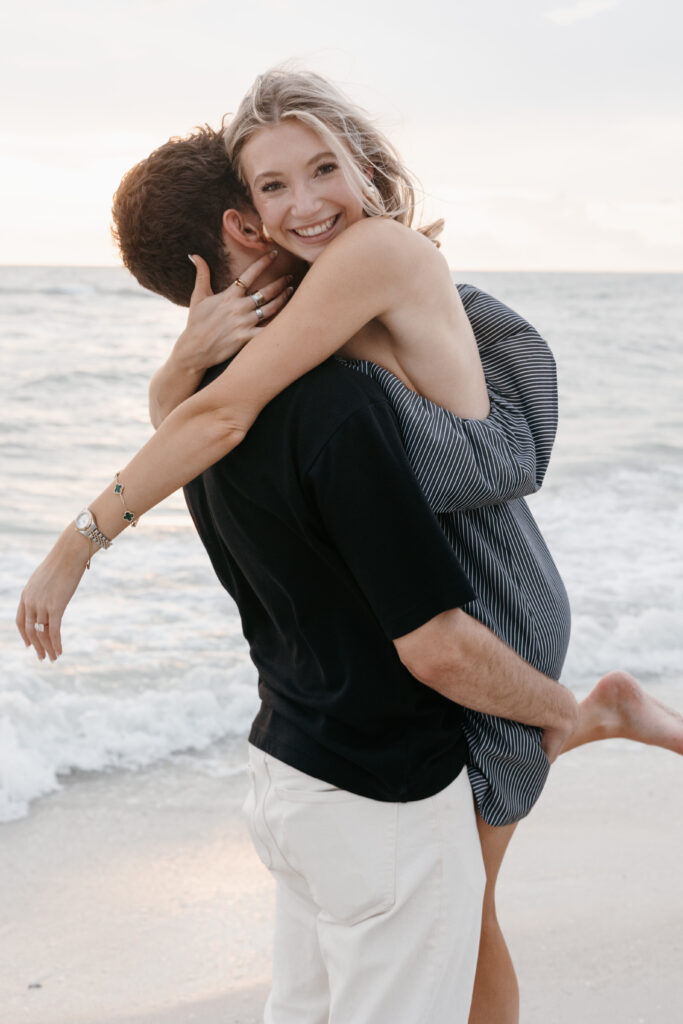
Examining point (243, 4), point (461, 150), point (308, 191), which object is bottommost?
point (461, 150)

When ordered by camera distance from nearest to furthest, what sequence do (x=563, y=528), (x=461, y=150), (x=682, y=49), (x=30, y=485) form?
(x=563, y=528)
(x=30, y=485)
(x=682, y=49)
(x=461, y=150)

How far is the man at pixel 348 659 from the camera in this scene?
1.37m

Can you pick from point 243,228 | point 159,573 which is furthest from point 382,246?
point 159,573

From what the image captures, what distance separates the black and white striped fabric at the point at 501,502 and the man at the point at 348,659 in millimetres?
57

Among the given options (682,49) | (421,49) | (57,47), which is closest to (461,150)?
(682,49)

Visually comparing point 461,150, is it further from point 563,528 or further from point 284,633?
point 284,633

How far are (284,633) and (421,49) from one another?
700cm

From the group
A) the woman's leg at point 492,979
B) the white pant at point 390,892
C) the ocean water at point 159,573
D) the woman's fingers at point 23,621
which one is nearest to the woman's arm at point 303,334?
the woman's fingers at point 23,621

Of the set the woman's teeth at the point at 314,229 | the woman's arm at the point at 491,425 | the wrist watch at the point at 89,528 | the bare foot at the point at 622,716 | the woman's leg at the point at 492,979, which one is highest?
the woman's teeth at the point at 314,229

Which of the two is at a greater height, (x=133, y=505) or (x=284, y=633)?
(x=133, y=505)

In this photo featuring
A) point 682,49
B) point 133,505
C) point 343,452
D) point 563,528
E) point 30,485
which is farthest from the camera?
point 682,49

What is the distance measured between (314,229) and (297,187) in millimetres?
72

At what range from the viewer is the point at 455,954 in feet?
5.09

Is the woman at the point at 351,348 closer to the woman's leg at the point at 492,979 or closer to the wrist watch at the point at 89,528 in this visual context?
the wrist watch at the point at 89,528
